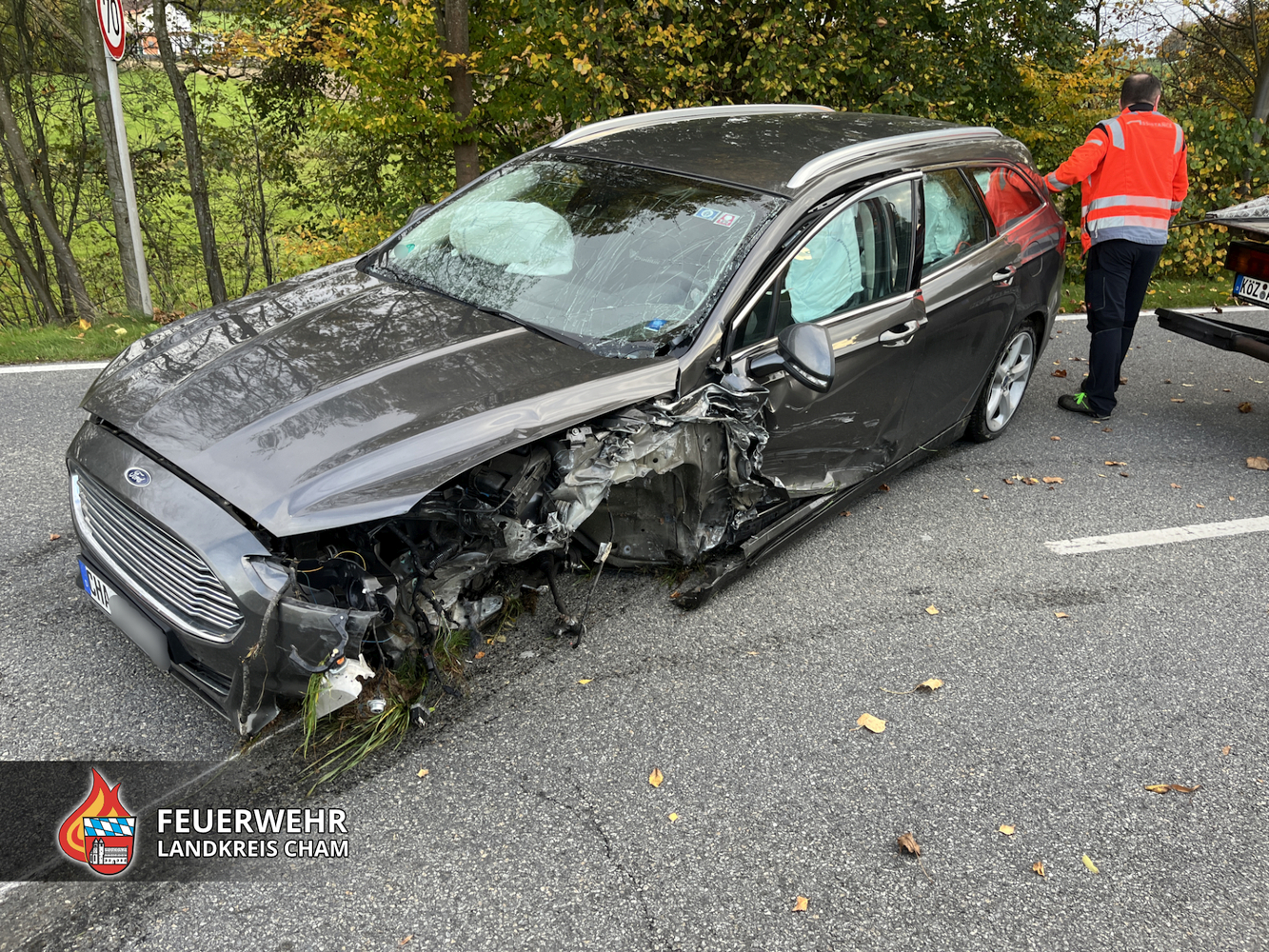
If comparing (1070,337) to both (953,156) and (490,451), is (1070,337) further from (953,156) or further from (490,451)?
(490,451)

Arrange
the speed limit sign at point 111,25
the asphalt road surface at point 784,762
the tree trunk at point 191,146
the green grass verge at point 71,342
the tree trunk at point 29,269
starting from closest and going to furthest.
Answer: the asphalt road surface at point 784,762 < the green grass verge at point 71,342 < the speed limit sign at point 111,25 < the tree trunk at point 191,146 < the tree trunk at point 29,269

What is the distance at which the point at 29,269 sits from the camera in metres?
14.3

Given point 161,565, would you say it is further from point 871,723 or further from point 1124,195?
point 1124,195

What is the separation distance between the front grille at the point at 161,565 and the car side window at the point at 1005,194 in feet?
13.5

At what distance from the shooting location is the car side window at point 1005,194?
15.7 ft

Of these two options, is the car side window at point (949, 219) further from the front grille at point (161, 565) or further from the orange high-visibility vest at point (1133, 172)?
the front grille at point (161, 565)

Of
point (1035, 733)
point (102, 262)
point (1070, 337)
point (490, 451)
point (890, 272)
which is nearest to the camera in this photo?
point (490, 451)

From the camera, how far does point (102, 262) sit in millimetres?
16562

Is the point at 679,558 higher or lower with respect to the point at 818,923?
higher

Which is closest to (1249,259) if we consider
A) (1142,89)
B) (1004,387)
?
(1142,89)

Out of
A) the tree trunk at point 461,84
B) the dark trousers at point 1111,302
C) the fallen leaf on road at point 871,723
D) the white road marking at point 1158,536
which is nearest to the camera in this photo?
the fallen leaf on road at point 871,723

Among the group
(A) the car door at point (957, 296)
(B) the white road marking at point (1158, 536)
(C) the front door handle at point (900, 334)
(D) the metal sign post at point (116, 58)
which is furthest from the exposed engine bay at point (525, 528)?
(D) the metal sign post at point (116, 58)

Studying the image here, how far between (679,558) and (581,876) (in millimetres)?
1434

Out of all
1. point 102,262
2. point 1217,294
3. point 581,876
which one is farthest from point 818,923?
point 102,262
